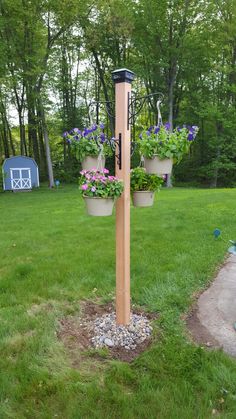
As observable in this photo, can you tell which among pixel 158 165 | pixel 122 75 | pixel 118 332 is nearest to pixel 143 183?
pixel 158 165

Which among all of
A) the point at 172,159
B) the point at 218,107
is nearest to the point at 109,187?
the point at 172,159

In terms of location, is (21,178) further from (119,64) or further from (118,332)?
(118,332)

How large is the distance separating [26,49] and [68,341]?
50.9 ft

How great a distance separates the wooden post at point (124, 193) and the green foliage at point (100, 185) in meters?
0.13

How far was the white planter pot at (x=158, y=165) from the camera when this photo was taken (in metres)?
2.35

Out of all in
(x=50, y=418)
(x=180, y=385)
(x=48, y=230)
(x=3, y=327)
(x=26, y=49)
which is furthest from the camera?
(x=26, y=49)

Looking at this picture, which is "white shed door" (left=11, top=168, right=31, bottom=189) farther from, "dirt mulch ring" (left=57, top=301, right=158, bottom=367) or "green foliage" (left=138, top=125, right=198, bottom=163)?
"green foliage" (left=138, top=125, right=198, bottom=163)

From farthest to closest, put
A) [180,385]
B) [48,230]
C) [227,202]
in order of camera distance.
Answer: [227,202] < [48,230] < [180,385]

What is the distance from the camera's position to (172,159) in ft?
7.81

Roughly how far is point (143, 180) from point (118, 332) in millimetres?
1172

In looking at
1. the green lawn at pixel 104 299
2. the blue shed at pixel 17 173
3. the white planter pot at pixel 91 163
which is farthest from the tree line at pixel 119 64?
the white planter pot at pixel 91 163

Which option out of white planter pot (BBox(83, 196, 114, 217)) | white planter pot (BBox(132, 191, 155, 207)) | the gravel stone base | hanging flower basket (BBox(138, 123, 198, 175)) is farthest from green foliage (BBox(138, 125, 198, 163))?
the gravel stone base

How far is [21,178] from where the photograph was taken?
15367 millimetres

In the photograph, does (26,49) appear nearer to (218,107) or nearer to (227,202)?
(218,107)
